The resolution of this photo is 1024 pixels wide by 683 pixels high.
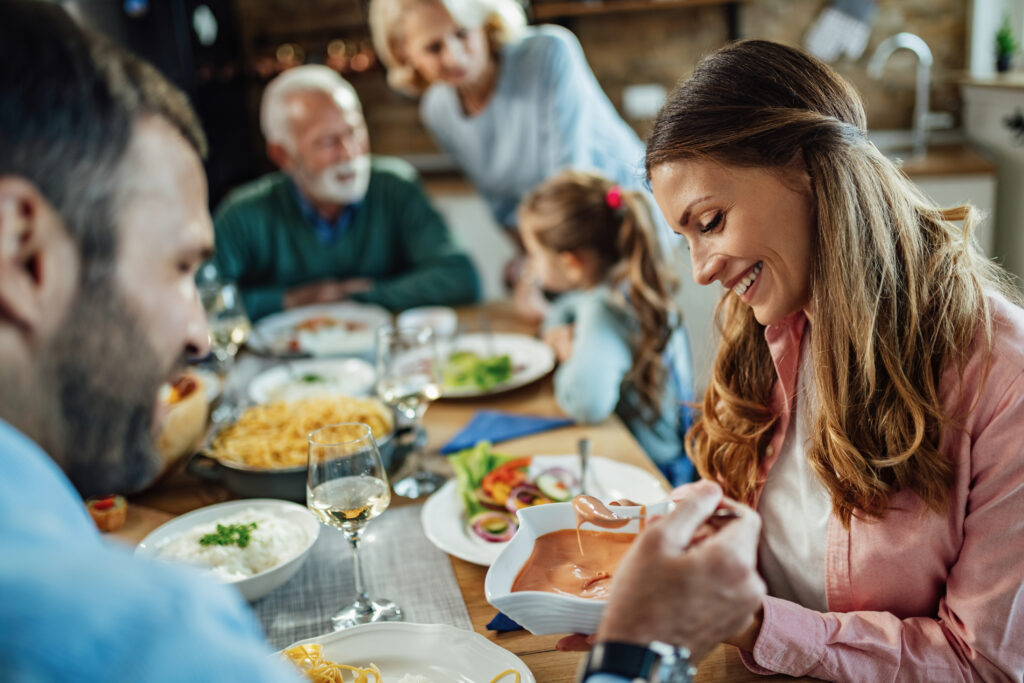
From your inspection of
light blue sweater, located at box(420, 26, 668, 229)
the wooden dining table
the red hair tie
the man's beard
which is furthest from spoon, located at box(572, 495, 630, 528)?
light blue sweater, located at box(420, 26, 668, 229)

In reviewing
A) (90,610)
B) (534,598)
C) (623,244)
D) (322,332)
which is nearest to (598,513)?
(534,598)

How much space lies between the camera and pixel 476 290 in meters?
3.10

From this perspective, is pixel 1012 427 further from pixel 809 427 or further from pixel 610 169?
pixel 610 169

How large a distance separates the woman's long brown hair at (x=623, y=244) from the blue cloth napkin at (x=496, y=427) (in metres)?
0.37

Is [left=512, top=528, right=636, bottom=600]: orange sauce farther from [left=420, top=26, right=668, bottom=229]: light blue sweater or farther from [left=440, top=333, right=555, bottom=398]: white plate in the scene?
[left=420, top=26, right=668, bottom=229]: light blue sweater

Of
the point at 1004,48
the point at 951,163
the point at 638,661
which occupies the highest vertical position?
the point at 1004,48

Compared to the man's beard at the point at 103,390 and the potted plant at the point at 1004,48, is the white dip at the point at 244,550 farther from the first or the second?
the potted plant at the point at 1004,48

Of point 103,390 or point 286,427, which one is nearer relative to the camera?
point 103,390

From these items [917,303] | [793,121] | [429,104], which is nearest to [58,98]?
[793,121]

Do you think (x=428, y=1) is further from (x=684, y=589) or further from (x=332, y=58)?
(x=684, y=589)

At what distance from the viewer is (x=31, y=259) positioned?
2.07ft

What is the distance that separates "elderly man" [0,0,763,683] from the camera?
52 centimetres

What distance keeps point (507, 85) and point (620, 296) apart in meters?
1.27

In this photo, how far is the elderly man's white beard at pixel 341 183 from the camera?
3143mm
